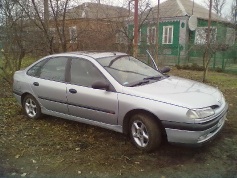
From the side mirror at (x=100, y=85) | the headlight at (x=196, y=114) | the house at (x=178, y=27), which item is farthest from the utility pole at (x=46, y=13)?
the house at (x=178, y=27)

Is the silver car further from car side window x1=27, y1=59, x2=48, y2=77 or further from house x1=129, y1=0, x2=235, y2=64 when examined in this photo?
house x1=129, y1=0, x2=235, y2=64

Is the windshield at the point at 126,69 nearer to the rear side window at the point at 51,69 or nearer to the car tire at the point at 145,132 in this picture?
the car tire at the point at 145,132

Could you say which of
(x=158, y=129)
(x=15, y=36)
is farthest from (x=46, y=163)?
(x=15, y=36)

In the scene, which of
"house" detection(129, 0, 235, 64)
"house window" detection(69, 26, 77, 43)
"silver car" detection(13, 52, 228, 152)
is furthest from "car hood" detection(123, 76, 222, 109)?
"house" detection(129, 0, 235, 64)

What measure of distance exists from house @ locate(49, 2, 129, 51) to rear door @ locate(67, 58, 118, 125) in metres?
4.58

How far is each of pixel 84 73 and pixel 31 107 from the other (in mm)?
1673

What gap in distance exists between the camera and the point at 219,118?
3.72 metres

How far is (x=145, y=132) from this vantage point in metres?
3.76

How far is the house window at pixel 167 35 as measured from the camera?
2194 cm

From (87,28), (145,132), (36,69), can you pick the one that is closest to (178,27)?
(87,28)

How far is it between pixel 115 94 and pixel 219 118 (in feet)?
5.18

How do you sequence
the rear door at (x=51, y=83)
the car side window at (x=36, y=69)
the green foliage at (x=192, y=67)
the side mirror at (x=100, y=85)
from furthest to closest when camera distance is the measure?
the green foliage at (x=192, y=67) → the car side window at (x=36, y=69) → the rear door at (x=51, y=83) → the side mirror at (x=100, y=85)

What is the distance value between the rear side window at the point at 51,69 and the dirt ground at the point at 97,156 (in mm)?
991

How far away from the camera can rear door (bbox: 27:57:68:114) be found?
4.64 metres
